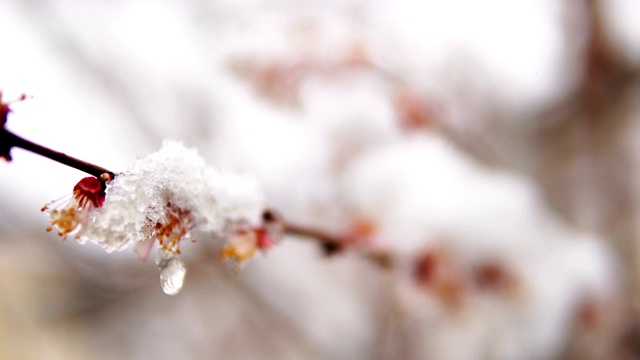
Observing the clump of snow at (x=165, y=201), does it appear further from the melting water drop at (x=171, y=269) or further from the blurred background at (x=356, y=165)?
the blurred background at (x=356, y=165)

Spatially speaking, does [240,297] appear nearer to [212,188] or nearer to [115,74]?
[115,74]

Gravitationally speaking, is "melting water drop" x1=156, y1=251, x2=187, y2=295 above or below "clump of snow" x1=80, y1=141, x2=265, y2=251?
below

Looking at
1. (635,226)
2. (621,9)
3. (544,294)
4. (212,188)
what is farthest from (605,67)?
(212,188)

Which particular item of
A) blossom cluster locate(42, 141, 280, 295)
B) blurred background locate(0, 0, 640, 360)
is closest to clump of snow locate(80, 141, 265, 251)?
blossom cluster locate(42, 141, 280, 295)

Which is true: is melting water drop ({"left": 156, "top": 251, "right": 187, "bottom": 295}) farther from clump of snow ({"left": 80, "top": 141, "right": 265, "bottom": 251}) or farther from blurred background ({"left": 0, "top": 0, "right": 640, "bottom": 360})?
blurred background ({"left": 0, "top": 0, "right": 640, "bottom": 360})

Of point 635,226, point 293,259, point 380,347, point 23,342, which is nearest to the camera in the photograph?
point 380,347
